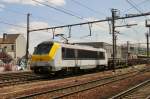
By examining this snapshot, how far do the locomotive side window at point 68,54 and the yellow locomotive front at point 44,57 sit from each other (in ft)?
4.55

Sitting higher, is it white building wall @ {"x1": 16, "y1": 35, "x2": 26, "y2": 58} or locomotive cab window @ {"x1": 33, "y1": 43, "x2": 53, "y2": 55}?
white building wall @ {"x1": 16, "y1": 35, "x2": 26, "y2": 58}

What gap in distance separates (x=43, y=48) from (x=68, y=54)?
2.63m

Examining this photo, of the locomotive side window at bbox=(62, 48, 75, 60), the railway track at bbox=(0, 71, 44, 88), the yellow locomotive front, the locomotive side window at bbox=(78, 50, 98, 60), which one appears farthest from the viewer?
A: the locomotive side window at bbox=(78, 50, 98, 60)

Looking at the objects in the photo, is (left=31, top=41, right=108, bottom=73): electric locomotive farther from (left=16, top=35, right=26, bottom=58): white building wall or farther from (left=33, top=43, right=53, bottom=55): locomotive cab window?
(left=16, top=35, right=26, bottom=58): white building wall

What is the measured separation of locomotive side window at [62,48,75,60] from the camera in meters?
29.4

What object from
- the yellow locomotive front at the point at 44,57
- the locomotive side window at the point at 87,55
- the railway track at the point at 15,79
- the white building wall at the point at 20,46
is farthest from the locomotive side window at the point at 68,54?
the white building wall at the point at 20,46

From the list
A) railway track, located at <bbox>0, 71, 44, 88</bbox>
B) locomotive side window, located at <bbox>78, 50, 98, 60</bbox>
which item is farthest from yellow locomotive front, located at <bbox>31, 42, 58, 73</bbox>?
locomotive side window, located at <bbox>78, 50, 98, 60</bbox>

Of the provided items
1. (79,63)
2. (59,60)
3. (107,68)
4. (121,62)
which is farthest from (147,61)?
(59,60)

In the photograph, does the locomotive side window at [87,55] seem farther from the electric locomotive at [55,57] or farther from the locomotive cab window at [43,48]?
the locomotive cab window at [43,48]

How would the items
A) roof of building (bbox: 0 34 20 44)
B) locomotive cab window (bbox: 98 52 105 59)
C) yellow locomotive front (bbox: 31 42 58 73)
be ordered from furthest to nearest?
roof of building (bbox: 0 34 20 44) < locomotive cab window (bbox: 98 52 105 59) < yellow locomotive front (bbox: 31 42 58 73)

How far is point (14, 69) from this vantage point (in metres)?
44.8

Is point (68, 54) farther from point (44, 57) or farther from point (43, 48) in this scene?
point (44, 57)

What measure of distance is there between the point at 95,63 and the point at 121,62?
17773 mm

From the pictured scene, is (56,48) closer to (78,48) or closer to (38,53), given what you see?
(38,53)
